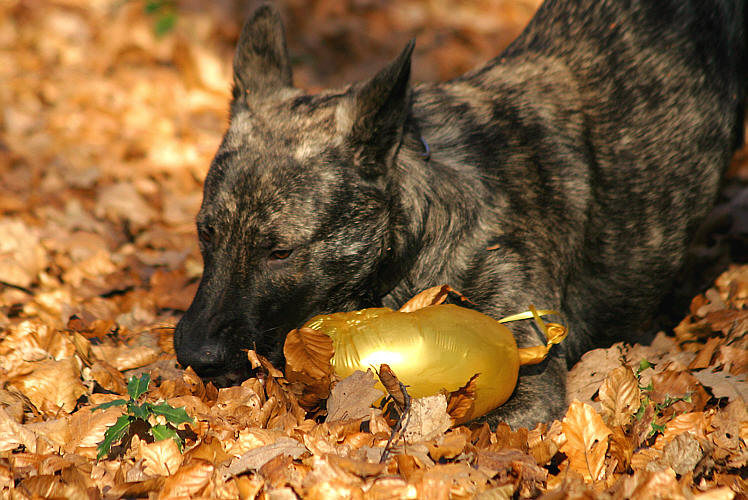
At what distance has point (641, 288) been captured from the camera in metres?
4.17

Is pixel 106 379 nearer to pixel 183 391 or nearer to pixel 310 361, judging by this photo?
pixel 183 391

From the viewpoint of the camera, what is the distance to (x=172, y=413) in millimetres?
2678

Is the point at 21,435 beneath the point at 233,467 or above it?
above

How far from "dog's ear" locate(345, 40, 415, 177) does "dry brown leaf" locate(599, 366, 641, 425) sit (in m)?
1.45

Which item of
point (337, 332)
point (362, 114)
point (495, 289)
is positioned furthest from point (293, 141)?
point (495, 289)

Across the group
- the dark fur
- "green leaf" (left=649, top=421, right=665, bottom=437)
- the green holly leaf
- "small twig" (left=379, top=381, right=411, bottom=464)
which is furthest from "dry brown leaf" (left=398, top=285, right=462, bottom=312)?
the green holly leaf

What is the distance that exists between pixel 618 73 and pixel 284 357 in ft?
8.50

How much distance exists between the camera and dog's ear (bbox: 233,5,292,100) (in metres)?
3.73

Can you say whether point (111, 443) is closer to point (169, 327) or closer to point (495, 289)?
point (169, 327)

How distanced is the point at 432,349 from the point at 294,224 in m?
0.84

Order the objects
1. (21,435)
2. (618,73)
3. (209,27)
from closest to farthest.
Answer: (21,435), (618,73), (209,27)

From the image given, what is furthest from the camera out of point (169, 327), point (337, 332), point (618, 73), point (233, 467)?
point (618, 73)

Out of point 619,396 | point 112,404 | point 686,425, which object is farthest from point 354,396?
point 686,425

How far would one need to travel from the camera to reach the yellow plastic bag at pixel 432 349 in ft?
9.19
